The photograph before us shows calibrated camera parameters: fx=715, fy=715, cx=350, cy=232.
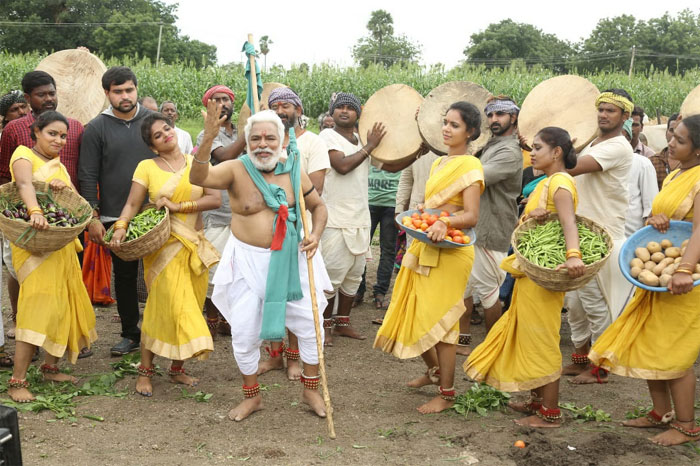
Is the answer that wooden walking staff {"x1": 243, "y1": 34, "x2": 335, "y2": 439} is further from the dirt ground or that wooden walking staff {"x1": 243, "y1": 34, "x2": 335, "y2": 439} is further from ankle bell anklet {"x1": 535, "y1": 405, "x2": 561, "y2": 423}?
ankle bell anklet {"x1": 535, "y1": 405, "x2": 561, "y2": 423}

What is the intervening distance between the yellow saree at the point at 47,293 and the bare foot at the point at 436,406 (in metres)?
2.71

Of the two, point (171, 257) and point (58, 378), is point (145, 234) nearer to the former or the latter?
point (171, 257)

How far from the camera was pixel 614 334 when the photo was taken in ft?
16.1

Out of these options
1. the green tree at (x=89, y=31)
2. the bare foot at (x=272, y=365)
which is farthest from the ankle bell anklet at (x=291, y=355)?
the green tree at (x=89, y=31)

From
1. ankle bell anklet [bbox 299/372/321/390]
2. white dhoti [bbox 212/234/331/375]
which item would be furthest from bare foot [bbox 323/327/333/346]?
white dhoti [bbox 212/234/331/375]

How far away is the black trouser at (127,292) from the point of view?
621 cm

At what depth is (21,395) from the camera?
5203 millimetres

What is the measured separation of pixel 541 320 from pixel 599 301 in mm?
1442

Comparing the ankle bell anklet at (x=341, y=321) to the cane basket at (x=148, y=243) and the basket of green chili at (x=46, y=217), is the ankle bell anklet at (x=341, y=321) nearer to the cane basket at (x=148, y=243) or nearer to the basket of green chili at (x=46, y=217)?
the cane basket at (x=148, y=243)

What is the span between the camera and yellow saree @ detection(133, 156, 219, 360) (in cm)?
546

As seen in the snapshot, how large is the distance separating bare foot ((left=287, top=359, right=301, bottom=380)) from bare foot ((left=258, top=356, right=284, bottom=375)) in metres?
0.17

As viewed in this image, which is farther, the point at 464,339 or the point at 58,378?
the point at 464,339

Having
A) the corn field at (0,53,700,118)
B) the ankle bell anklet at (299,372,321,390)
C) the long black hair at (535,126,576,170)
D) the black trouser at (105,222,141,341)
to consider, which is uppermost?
the corn field at (0,53,700,118)

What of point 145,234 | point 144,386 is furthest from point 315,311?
→ point 144,386
